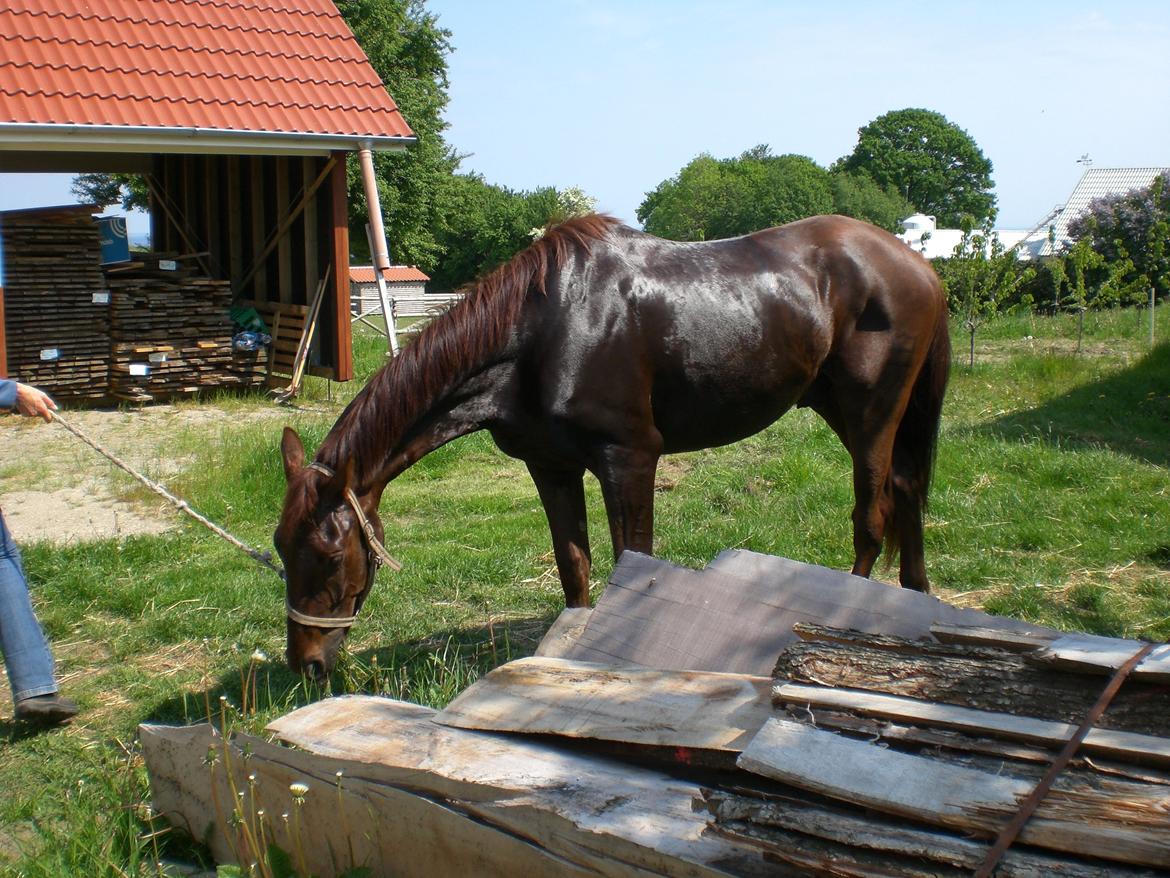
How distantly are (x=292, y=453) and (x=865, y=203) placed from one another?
239 feet

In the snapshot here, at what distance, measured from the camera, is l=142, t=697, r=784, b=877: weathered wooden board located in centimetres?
208

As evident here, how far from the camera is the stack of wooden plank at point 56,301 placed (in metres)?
11.9

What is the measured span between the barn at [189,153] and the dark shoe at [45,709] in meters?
7.79

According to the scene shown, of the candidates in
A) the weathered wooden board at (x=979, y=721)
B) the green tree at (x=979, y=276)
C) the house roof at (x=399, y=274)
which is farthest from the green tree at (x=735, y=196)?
the weathered wooden board at (x=979, y=721)

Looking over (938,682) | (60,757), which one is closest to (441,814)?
(938,682)

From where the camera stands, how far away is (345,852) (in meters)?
2.63

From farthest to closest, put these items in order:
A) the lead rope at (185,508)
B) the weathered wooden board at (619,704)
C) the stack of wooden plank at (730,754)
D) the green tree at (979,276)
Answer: the green tree at (979,276) → the lead rope at (185,508) → the weathered wooden board at (619,704) → the stack of wooden plank at (730,754)

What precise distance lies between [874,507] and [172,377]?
9.67m

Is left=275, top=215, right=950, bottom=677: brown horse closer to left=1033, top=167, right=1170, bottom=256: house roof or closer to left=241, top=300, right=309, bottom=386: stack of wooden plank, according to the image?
left=241, top=300, right=309, bottom=386: stack of wooden plank

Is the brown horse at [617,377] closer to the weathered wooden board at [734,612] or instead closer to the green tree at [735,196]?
the weathered wooden board at [734,612]

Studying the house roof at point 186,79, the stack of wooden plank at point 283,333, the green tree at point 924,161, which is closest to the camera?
the house roof at point 186,79

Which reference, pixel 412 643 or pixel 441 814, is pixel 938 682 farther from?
pixel 412 643

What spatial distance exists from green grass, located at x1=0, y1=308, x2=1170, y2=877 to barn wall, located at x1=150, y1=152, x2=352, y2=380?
3.07m

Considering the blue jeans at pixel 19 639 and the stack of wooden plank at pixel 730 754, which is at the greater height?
the stack of wooden plank at pixel 730 754
